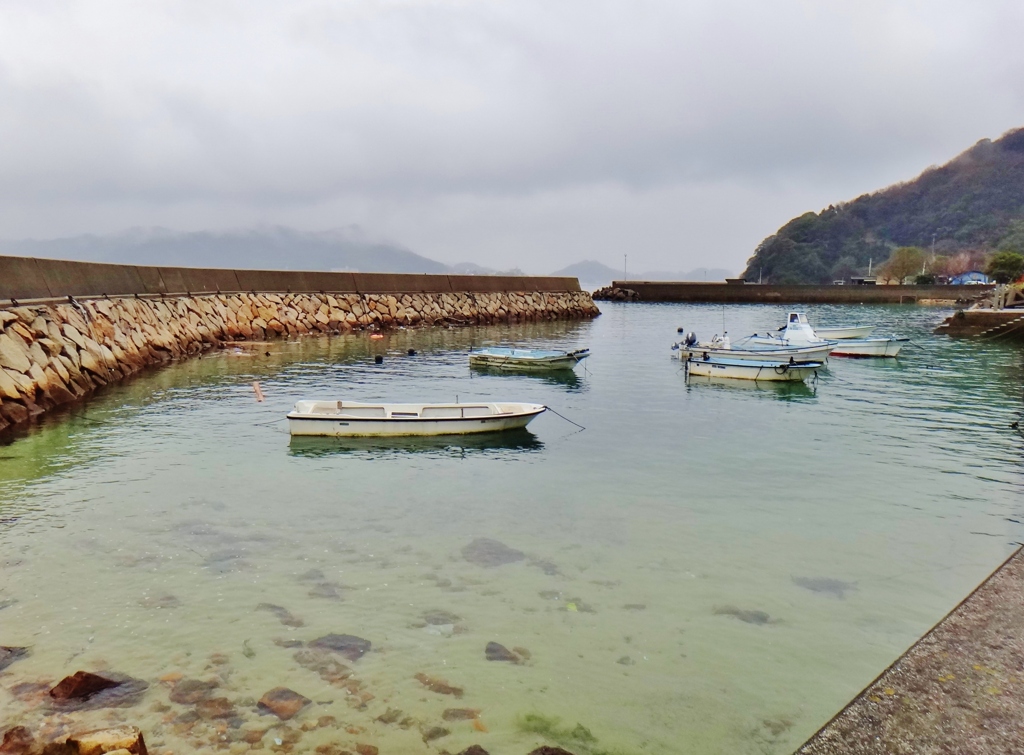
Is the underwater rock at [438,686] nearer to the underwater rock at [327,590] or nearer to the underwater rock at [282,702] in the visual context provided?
the underwater rock at [282,702]

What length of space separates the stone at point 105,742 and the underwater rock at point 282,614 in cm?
338

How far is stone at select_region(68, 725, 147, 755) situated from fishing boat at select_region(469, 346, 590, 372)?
94.6ft

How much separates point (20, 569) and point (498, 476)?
930 centimetres

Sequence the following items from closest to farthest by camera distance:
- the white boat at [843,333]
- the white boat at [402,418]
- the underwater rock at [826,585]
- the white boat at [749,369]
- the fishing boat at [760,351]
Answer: the underwater rock at [826,585], the white boat at [402,418], the white boat at [749,369], the fishing boat at [760,351], the white boat at [843,333]

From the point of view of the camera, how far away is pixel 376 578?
10.8 m

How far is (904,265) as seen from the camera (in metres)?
141

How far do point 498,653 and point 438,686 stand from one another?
38.4 inches

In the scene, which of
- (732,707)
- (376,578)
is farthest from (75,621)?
(732,707)

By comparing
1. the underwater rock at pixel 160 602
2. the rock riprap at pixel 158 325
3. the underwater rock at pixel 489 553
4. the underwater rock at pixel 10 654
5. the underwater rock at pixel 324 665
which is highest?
the rock riprap at pixel 158 325

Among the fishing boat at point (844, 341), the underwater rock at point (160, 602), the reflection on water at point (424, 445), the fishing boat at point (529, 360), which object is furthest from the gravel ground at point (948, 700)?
the fishing boat at point (844, 341)

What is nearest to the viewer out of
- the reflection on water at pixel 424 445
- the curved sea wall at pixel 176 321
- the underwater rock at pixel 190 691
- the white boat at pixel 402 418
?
the underwater rock at pixel 190 691

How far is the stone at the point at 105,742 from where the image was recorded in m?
5.80

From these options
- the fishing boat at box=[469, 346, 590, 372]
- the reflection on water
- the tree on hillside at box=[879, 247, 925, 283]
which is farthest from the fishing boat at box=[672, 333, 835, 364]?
the tree on hillside at box=[879, 247, 925, 283]

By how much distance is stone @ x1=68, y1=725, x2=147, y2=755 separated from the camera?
5801 millimetres
